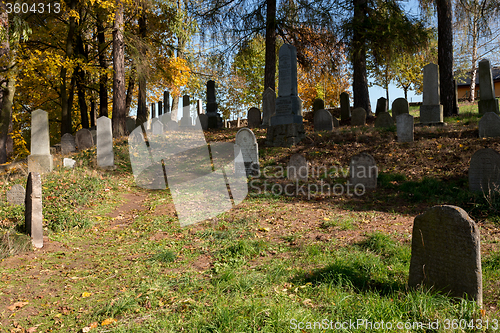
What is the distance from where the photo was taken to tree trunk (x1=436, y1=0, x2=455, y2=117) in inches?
516

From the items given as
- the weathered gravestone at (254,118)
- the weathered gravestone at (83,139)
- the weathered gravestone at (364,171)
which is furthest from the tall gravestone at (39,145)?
the weathered gravestone at (364,171)

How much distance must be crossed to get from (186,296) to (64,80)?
15360 millimetres

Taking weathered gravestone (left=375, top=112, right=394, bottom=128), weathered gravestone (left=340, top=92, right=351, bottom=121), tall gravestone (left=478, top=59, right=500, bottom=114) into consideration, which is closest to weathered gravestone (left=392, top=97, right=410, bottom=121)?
weathered gravestone (left=375, top=112, right=394, bottom=128)

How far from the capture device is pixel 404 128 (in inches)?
395

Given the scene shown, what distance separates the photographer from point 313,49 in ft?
51.2

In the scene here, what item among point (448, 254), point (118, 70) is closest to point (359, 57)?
point (118, 70)

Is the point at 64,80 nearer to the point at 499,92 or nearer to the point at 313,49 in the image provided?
the point at 313,49

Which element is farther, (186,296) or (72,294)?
(72,294)

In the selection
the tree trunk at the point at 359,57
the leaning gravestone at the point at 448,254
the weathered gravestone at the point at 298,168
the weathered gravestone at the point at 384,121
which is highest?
the tree trunk at the point at 359,57

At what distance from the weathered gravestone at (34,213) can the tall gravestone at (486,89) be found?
1508 centimetres

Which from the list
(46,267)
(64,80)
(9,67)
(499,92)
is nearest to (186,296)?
(46,267)

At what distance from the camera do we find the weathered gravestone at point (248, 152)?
1003cm

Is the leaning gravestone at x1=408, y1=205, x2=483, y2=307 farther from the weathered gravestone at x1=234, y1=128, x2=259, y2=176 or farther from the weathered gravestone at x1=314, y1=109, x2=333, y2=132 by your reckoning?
the weathered gravestone at x1=314, y1=109, x2=333, y2=132

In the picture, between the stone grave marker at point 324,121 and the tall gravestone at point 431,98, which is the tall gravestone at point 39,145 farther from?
the tall gravestone at point 431,98
